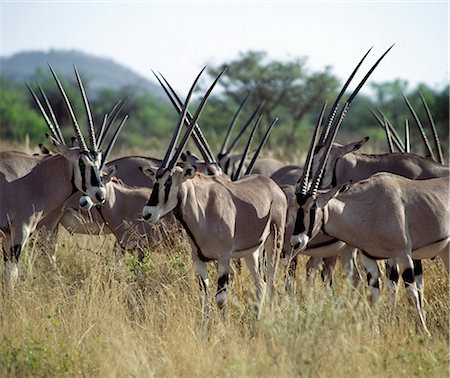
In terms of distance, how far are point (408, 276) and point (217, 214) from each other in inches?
56.7

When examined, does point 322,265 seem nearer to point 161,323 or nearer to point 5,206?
point 161,323

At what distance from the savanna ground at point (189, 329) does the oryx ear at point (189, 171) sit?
865mm

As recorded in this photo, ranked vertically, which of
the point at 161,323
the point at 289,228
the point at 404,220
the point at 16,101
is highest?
the point at 404,220

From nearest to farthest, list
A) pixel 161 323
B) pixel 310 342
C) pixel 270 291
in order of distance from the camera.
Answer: pixel 310 342 < pixel 161 323 < pixel 270 291

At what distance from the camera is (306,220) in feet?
20.6

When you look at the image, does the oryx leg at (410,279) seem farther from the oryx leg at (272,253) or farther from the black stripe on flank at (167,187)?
the black stripe on flank at (167,187)

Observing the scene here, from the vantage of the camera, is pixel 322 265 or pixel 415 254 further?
pixel 322 265

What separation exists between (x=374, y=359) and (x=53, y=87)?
3588cm

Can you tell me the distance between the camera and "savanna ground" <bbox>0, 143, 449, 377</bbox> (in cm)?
497

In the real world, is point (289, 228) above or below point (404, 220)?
below

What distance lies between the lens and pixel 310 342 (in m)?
4.97

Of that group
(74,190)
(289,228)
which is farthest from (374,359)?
(74,190)

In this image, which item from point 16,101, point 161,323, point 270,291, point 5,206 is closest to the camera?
point 161,323

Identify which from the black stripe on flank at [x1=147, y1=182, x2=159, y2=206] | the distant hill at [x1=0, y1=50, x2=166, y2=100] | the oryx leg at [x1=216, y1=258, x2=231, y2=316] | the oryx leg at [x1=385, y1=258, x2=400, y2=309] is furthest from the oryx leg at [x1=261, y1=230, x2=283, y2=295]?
the distant hill at [x1=0, y1=50, x2=166, y2=100]
